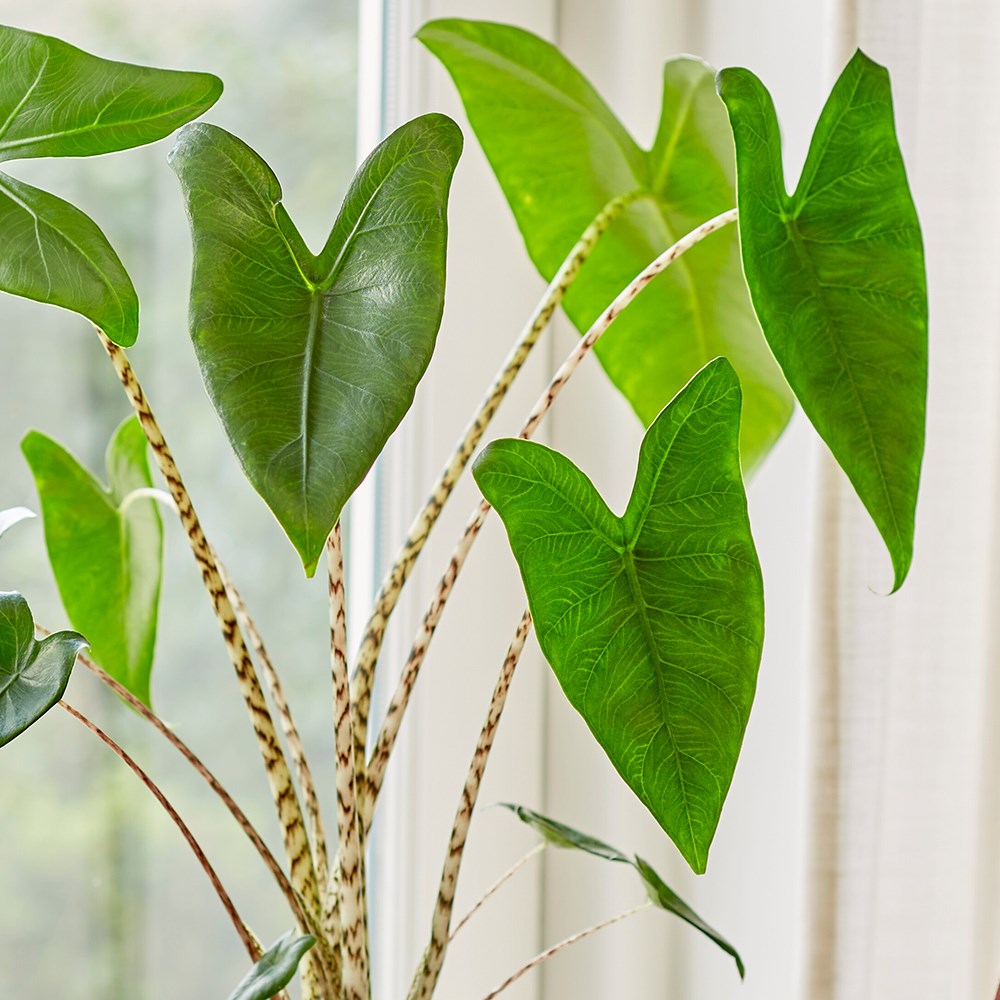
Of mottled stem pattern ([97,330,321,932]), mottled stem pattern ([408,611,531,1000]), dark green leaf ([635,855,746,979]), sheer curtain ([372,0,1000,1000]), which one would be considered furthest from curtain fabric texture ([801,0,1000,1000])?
mottled stem pattern ([97,330,321,932])

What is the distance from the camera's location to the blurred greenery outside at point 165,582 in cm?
93

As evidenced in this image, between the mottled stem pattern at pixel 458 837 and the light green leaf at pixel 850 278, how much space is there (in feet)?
0.63

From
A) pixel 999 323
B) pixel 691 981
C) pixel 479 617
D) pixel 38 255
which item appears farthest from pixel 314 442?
pixel 691 981

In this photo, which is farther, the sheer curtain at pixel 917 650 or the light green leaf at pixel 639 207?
the light green leaf at pixel 639 207

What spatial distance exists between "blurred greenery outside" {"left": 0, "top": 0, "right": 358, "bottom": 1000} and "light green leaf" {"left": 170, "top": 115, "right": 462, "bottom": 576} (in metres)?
0.51

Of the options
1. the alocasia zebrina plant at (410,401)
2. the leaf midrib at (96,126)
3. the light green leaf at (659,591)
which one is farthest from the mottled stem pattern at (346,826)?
the leaf midrib at (96,126)

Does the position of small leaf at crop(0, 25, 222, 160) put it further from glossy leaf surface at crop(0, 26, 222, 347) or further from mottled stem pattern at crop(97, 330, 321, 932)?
mottled stem pattern at crop(97, 330, 321, 932)

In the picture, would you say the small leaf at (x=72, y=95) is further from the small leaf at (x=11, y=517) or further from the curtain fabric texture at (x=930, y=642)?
the curtain fabric texture at (x=930, y=642)

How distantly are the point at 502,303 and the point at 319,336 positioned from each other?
610mm

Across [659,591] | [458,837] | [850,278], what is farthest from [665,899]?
[850,278]

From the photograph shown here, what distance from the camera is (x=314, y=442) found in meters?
0.41

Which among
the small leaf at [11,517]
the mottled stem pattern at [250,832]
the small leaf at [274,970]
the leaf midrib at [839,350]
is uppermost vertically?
the leaf midrib at [839,350]

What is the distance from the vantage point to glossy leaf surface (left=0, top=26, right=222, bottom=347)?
0.48 meters

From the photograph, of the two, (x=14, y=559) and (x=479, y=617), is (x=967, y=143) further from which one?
(x=14, y=559)
